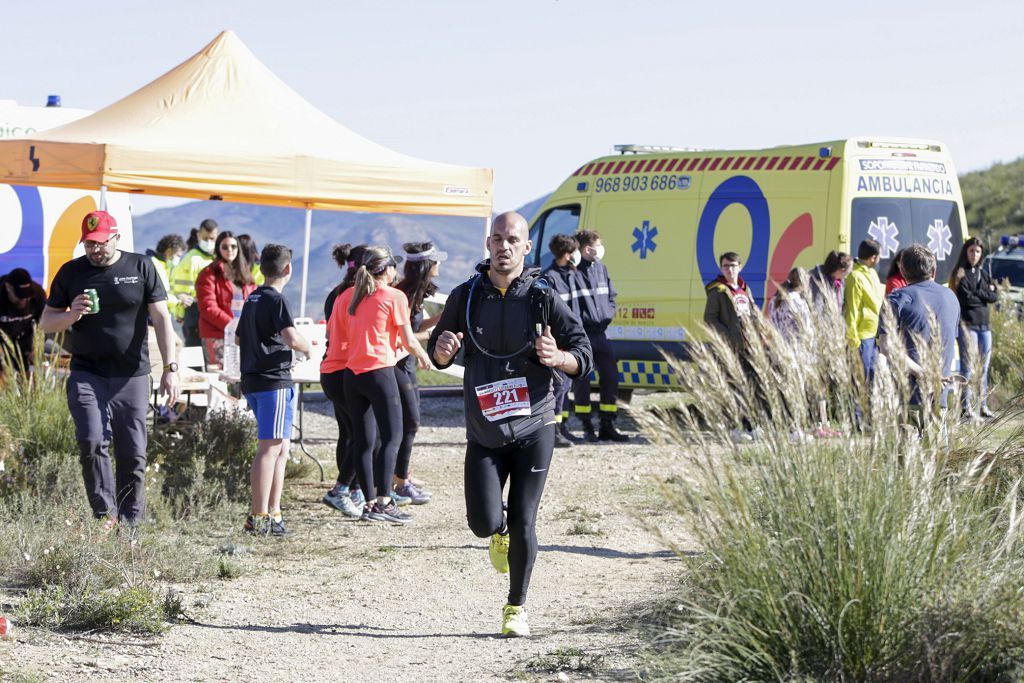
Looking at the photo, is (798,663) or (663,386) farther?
(663,386)

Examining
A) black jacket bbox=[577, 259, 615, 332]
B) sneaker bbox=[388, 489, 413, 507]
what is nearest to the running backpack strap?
sneaker bbox=[388, 489, 413, 507]

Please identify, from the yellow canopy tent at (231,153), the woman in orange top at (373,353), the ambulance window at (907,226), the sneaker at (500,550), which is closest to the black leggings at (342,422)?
the woman in orange top at (373,353)

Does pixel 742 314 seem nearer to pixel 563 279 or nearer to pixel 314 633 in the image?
pixel 314 633

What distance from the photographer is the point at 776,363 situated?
4852 millimetres

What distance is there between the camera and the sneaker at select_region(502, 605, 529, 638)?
5992mm

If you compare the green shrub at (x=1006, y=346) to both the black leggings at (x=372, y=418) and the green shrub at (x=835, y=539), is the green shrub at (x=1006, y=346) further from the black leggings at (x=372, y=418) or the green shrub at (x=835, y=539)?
the green shrub at (x=835, y=539)

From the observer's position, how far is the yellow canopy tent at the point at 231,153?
9.59 m

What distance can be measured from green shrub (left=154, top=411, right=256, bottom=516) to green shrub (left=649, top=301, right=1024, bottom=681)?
15.0 ft

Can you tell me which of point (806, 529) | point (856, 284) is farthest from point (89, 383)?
point (856, 284)

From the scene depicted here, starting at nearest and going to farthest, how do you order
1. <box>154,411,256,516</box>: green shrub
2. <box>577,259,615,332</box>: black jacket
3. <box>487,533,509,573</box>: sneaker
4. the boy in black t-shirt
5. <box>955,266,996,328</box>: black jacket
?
<box>487,533,509,573</box>: sneaker → the boy in black t-shirt → <box>154,411,256,516</box>: green shrub → <box>577,259,615,332</box>: black jacket → <box>955,266,996,328</box>: black jacket

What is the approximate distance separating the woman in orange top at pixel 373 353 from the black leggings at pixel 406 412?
1.04 feet

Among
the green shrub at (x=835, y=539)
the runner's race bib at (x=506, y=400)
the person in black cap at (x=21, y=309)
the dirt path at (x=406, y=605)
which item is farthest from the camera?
the person in black cap at (x=21, y=309)

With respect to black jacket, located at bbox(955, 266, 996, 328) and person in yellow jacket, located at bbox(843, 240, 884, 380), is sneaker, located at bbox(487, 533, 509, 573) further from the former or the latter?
black jacket, located at bbox(955, 266, 996, 328)

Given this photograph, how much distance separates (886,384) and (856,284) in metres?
6.66
